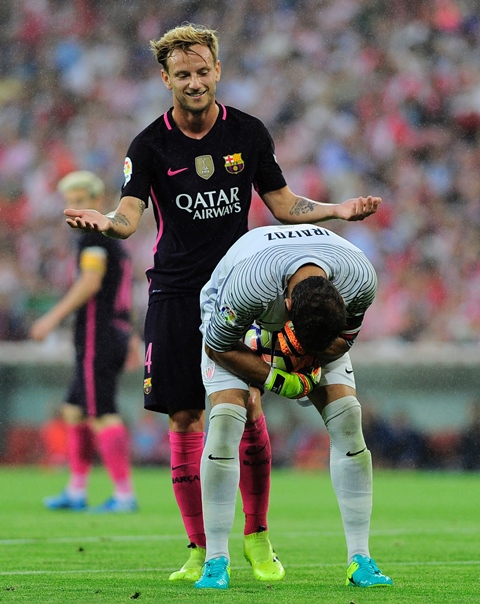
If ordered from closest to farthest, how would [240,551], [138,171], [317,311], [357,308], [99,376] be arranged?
[317,311], [357,308], [138,171], [240,551], [99,376]

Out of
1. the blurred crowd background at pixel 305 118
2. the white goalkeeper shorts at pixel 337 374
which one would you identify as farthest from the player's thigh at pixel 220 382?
the blurred crowd background at pixel 305 118

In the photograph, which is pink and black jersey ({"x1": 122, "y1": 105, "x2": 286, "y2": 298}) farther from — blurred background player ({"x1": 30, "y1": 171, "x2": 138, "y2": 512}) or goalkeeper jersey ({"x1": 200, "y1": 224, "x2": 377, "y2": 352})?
blurred background player ({"x1": 30, "y1": 171, "x2": 138, "y2": 512})

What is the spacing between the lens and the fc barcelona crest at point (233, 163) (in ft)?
17.9

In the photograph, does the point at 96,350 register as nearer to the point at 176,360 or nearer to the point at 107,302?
the point at 107,302

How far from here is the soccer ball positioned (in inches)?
176

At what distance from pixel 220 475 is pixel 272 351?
546mm

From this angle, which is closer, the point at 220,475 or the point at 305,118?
the point at 220,475

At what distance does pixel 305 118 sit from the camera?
63.6 feet

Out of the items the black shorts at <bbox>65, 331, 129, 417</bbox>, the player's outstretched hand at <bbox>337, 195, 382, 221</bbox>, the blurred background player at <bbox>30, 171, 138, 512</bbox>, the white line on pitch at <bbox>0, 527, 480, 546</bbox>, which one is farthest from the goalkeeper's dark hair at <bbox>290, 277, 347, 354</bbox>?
the black shorts at <bbox>65, 331, 129, 417</bbox>

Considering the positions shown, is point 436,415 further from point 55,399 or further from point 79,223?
point 79,223

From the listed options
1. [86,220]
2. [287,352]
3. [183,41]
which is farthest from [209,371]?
[183,41]

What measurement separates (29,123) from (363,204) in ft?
53.0

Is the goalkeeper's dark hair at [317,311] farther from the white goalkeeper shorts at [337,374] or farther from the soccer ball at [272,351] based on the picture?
the white goalkeeper shorts at [337,374]

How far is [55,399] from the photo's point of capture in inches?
726
